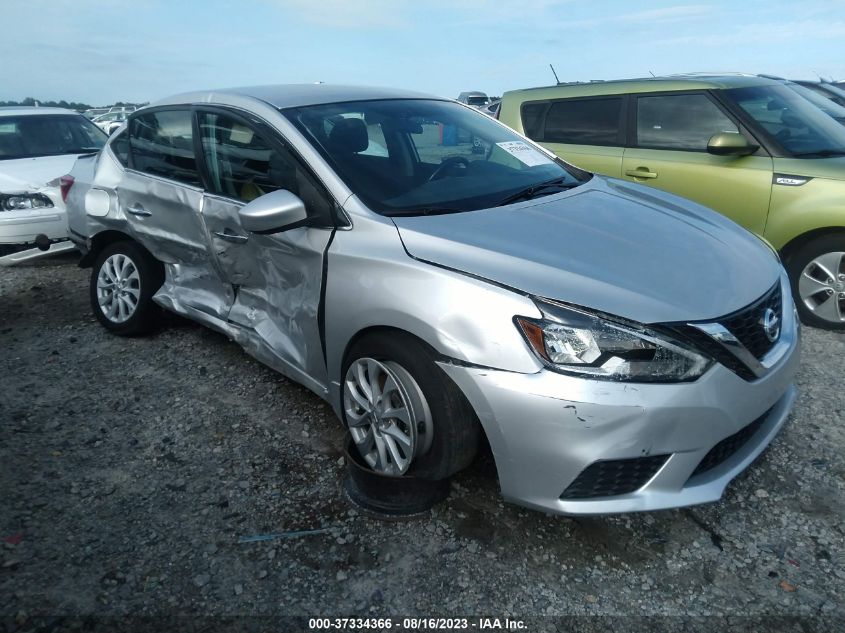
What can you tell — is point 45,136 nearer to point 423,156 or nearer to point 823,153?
point 423,156

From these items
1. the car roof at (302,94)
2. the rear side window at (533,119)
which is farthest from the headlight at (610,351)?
the rear side window at (533,119)

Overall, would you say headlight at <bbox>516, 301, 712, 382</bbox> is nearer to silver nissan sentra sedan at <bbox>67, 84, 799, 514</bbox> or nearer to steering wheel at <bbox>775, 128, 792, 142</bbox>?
silver nissan sentra sedan at <bbox>67, 84, 799, 514</bbox>

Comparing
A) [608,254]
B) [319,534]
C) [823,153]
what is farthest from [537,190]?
[823,153]

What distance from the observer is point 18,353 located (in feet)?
14.6

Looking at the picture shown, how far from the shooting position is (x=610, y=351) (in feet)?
7.13

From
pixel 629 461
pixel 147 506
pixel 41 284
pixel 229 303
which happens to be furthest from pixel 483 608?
pixel 41 284

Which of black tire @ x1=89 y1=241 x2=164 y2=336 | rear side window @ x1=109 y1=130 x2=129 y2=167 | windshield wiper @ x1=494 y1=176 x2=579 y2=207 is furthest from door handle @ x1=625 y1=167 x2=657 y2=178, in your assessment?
rear side window @ x1=109 y1=130 x2=129 y2=167

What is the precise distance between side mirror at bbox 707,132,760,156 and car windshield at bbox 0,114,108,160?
670cm

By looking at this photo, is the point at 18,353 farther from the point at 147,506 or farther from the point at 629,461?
the point at 629,461

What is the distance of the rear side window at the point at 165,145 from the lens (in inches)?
149

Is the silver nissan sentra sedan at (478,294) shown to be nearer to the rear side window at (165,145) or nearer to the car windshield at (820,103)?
the rear side window at (165,145)

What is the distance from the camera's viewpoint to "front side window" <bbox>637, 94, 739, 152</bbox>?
5.01m

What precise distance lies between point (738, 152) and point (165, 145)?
3.79 meters

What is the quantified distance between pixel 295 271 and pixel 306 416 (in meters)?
0.84
